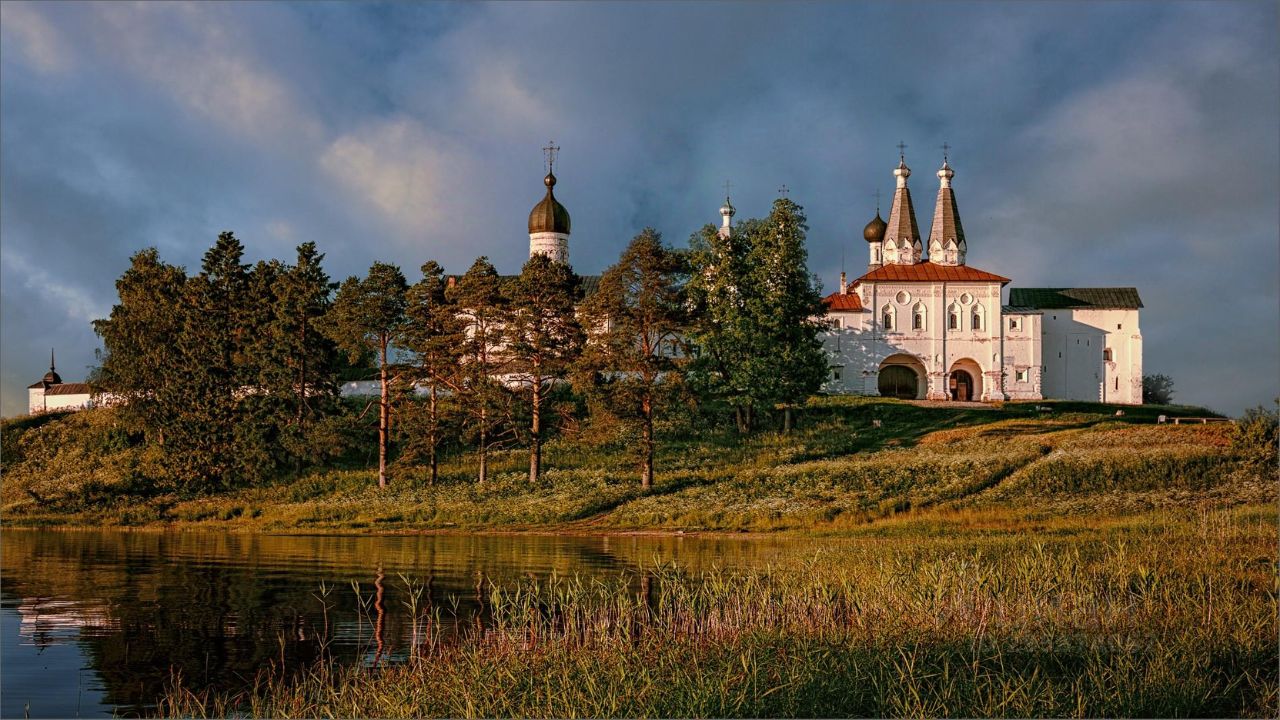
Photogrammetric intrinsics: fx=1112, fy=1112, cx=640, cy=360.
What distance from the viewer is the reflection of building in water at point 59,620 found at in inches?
719

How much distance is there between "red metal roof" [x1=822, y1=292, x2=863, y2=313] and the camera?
7519cm

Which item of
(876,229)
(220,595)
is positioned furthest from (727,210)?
(220,595)

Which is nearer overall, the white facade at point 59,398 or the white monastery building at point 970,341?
the white facade at point 59,398

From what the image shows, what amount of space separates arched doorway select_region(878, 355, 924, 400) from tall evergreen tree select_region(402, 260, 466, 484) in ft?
116

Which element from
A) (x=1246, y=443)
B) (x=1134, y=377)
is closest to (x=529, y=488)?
(x=1246, y=443)

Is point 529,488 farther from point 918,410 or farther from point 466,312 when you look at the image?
point 918,410

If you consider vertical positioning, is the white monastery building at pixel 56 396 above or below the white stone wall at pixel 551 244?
below

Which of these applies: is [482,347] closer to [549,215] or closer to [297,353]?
[297,353]

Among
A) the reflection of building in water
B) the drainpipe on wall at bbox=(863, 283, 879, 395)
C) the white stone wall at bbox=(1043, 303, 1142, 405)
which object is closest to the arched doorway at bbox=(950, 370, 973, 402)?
the white stone wall at bbox=(1043, 303, 1142, 405)

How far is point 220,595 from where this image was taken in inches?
893

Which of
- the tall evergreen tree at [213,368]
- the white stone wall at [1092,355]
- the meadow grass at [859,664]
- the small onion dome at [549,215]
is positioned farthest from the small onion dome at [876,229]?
the meadow grass at [859,664]

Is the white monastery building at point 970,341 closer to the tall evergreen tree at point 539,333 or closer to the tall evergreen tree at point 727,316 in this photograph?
the tall evergreen tree at point 727,316

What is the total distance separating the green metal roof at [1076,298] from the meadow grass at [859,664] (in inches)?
2566

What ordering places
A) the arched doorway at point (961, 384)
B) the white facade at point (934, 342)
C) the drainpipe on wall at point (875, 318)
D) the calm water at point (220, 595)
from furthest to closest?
the arched doorway at point (961, 384)
the drainpipe on wall at point (875, 318)
the white facade at point (934, 342)
the calm water at point (220, 595)
